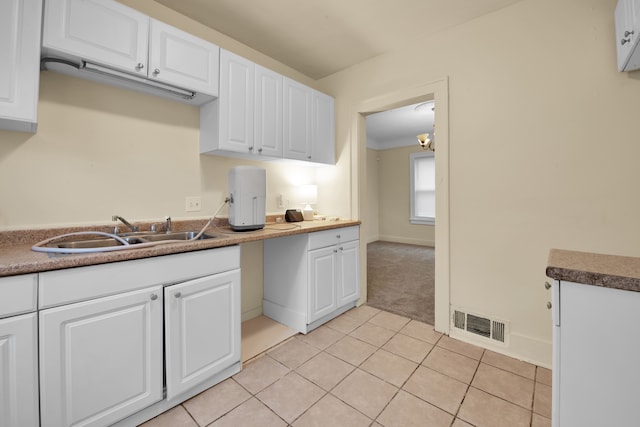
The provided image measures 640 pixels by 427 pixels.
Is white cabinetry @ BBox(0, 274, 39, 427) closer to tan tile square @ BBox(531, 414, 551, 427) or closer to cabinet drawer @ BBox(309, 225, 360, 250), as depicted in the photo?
cabinet drawer @ BBox(309, 225, 360, 250)

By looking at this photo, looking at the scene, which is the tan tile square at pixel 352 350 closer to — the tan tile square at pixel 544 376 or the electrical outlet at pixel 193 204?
the tan tile square at pixel 544 376

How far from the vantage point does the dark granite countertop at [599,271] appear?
79 cm

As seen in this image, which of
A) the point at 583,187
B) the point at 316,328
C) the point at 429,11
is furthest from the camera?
the point at 316,328

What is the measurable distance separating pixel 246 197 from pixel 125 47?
108 centimetres

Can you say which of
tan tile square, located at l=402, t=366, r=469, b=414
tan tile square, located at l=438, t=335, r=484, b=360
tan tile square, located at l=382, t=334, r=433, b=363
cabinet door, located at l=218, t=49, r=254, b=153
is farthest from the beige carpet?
cabinet door, located at l=218, t=49, r=254, b=153

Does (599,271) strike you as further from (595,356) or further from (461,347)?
(461,347)

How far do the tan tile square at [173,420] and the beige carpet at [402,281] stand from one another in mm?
1896

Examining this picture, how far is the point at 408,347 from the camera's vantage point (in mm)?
2027

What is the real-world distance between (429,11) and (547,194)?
5.11ft

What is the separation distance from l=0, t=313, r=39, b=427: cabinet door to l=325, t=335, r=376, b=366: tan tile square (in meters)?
1.54

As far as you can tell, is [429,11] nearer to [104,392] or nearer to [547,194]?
[547,194]

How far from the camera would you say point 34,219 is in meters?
1.45

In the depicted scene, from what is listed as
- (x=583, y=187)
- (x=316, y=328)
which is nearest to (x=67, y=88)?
(x=316, y=328)

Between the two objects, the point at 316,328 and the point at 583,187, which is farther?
the point at 316,328
